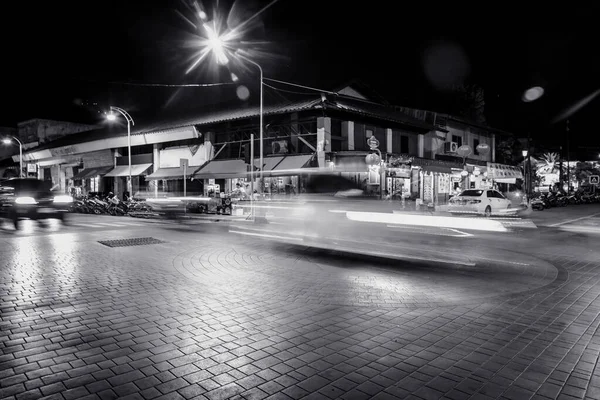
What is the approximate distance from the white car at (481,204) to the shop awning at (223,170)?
46.2 ft

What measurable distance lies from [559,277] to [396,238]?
601 cm

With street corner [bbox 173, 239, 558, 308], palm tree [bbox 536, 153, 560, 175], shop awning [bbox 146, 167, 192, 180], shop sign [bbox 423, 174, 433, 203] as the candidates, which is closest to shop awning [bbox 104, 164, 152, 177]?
shop awning [bbox 146, 167, 192, 180]

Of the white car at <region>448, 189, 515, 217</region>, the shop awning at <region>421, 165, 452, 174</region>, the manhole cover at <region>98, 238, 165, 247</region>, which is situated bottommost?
the manhole cover at <region>98, 238, 165, 247</region>

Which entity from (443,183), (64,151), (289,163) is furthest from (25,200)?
(443,183)

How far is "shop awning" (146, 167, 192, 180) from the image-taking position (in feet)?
101

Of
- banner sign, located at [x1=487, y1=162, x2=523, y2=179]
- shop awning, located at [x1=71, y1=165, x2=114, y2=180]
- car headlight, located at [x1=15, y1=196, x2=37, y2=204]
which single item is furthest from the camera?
shop awning, located at [x1=71, y1=165, x2=114, y2=180]

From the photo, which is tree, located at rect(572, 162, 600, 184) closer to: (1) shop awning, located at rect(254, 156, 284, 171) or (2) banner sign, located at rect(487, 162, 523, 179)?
(2) banner sign, located at rect(487, 162, 523, 179)

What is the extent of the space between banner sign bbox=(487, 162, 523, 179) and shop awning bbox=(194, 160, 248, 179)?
24.0m

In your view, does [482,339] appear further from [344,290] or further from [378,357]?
[344,290]

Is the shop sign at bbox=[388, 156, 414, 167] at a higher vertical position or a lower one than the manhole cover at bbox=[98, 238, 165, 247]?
higher

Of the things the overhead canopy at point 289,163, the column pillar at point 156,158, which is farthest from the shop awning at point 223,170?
the column pillar at point 156,158

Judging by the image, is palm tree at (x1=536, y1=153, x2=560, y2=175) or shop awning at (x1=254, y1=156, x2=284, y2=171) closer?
shop awning at (x1=254, y1=156, x2=284, y2=171)

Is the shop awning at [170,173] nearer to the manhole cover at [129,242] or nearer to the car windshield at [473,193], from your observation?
the manhole cover at [129,242]

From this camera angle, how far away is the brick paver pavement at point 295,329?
3.36m
